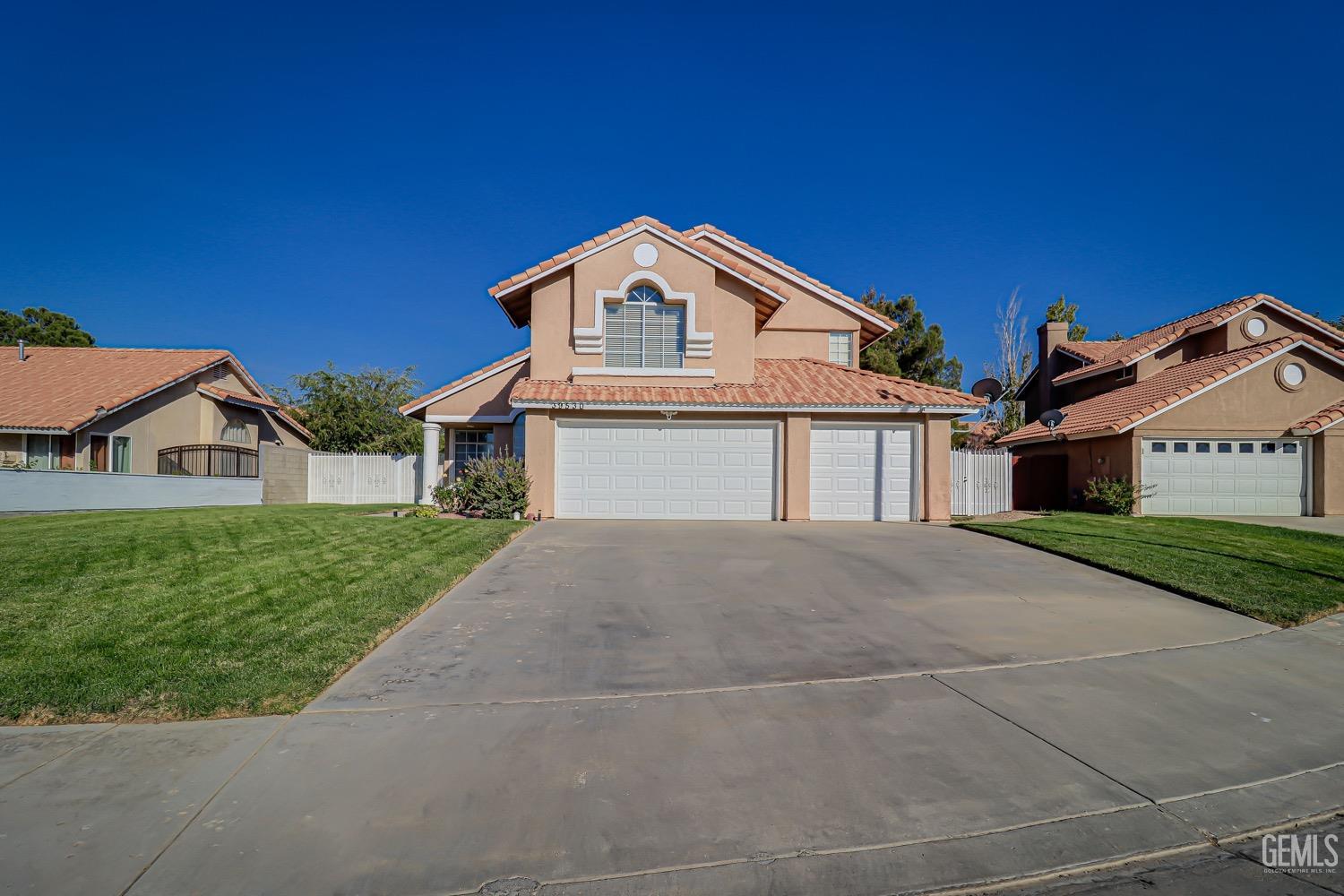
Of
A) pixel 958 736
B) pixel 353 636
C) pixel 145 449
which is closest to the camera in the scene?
pixel 958 736

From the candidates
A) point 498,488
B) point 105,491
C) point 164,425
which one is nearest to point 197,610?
point 498,488

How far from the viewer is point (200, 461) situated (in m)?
24.8

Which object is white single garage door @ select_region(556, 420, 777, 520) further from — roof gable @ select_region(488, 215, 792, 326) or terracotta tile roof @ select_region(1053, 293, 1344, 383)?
terracotta tile roof @ select_region(1053, 293, 1344, 383)

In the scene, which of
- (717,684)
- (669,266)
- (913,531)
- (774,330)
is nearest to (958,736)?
(717,684)

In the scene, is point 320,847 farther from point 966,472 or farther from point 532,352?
point 966,472

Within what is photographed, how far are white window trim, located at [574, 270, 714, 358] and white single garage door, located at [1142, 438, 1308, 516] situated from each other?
13061 millimetres

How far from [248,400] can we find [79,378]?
16.7 feet

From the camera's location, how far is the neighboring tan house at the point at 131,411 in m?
22.0

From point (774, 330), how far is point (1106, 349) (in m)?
15.8

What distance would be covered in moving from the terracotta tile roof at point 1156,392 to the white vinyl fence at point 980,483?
8.78 ft

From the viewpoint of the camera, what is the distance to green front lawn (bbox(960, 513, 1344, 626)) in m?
8.43

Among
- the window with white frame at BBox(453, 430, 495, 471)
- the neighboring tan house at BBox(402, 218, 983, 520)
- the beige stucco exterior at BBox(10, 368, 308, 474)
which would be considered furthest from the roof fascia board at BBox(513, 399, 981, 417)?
the beige stucco exterior at BBox(10, 368, 308, 474)

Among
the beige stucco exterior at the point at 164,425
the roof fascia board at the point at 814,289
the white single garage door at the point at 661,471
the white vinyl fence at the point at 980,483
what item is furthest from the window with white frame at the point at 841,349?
the beige stucco exterior at the point at 164,425

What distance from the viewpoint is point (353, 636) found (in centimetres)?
654
